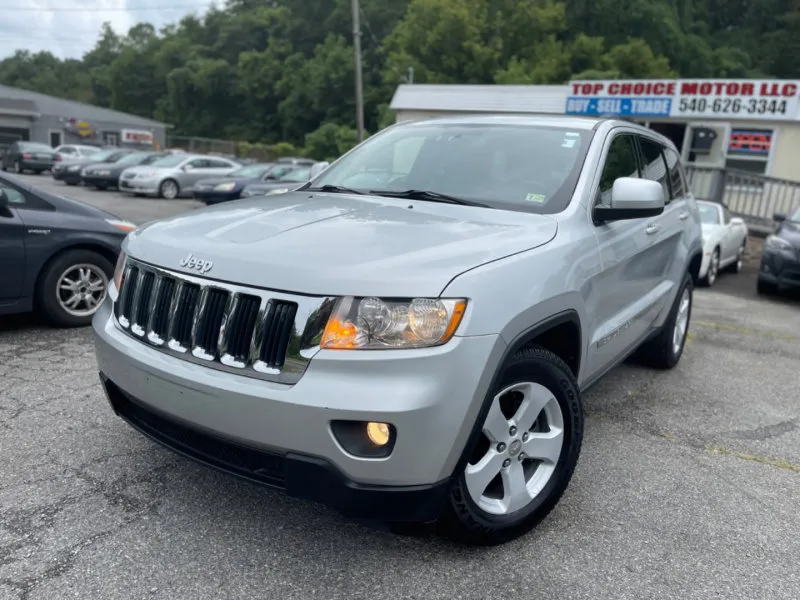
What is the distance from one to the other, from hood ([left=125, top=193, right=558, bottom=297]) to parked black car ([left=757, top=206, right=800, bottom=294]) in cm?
737

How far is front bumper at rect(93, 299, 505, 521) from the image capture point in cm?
227

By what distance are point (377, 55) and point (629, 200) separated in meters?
59.1

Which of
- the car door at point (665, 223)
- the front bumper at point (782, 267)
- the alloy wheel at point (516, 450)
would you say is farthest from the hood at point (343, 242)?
the front bumper at point (782, 267)

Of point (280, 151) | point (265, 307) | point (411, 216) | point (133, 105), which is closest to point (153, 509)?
point (265, 307)

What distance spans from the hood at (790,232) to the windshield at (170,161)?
17346mm

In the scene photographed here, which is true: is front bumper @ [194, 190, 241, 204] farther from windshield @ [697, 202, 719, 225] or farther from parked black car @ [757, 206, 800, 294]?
parked black car @ [757, 206, 800, 294]

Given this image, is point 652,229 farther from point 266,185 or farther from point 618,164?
point 266,185

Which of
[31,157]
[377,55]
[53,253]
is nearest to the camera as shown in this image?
[53,253]

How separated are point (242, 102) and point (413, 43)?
31.5 m

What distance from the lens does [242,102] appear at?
7300cm

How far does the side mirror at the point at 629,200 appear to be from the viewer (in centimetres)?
329

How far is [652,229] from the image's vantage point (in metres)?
4.18

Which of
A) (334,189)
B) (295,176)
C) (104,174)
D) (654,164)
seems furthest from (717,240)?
(104,174)

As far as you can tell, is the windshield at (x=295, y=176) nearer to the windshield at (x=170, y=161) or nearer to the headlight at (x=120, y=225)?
the windshield at (x=170, y=161)
